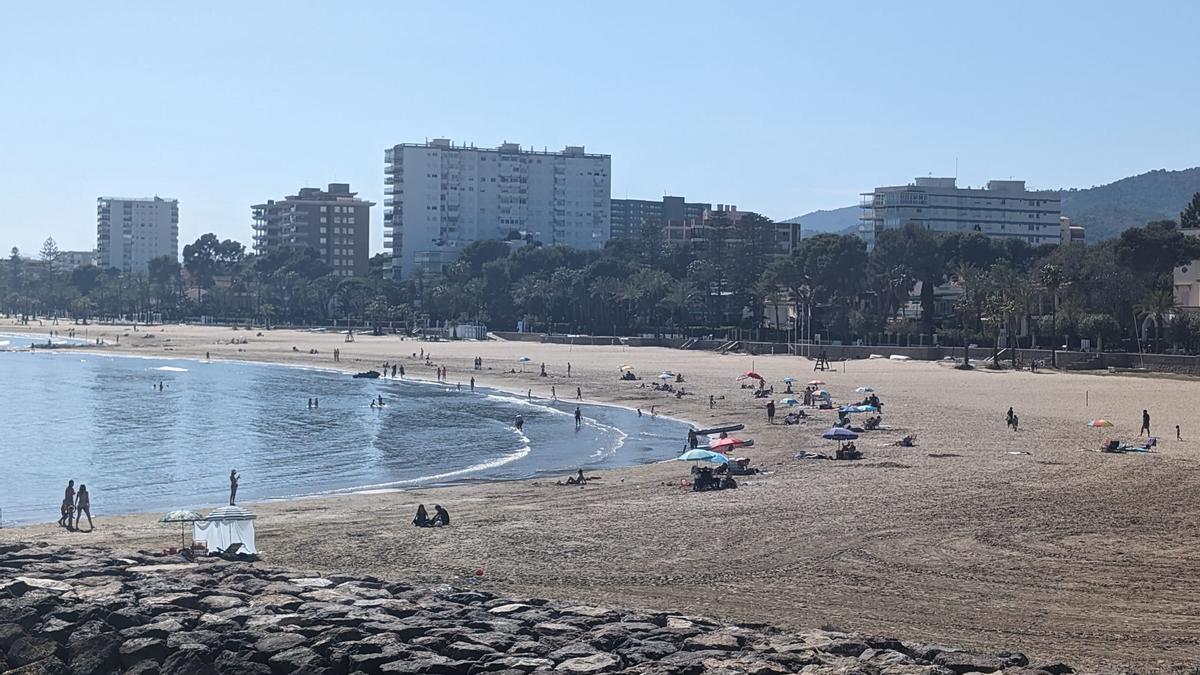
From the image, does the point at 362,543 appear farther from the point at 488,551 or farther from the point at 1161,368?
the point at 1161,368

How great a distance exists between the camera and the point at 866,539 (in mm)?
23812

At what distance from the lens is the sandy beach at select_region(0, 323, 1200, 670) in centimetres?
1812

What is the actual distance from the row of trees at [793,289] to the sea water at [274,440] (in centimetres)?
3154

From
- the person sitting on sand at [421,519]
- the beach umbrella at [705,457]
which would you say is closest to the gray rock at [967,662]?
the person sitting on sand at [421,519]

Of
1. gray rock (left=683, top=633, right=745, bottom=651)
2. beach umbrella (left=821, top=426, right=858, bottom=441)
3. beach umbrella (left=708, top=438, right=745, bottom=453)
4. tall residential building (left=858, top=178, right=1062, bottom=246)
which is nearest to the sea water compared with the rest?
beach umbrella (left=708, top=438, right=745, bottom=453)

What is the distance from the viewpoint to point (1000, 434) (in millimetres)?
43281

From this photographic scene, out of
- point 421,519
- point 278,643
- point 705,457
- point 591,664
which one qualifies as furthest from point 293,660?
point 705,457

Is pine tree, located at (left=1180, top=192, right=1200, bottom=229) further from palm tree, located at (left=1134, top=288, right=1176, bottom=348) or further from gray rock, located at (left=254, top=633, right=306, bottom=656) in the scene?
gray rock, located at (left=254, top=633, right=306, bottom=656)

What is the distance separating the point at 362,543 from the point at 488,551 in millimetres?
2655

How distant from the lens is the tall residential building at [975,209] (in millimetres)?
169750

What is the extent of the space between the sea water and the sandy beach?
407 cm

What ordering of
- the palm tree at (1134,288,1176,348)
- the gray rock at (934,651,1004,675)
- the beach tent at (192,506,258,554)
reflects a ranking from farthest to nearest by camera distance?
1. the palm tree at (1134,288,1176,348)
2. the beach tent at (192,506,258,554)
3. the gray rock at (934,651,1004,675)

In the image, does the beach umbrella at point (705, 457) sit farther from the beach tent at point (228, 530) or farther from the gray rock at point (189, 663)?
the gray rock at point (189, 663)

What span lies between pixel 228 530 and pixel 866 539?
1140 cm
